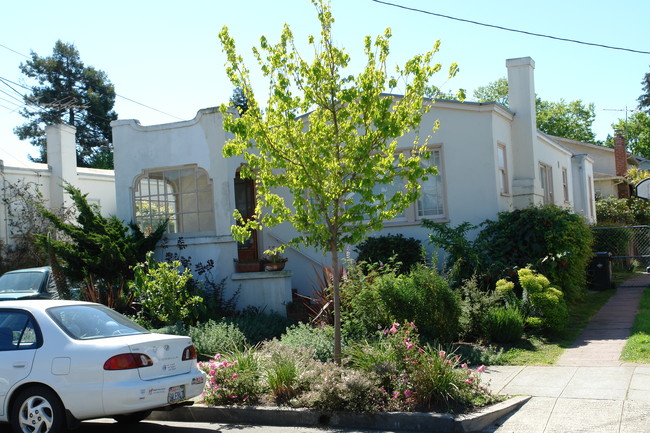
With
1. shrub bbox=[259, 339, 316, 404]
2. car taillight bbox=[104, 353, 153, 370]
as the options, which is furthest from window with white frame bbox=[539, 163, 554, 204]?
car taillight bbox=[104, 353, 153, 370]

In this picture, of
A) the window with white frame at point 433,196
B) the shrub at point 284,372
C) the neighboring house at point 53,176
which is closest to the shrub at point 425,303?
the shrub at point 284,372

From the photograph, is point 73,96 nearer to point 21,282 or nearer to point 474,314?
point 21,282

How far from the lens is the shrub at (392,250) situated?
1412 centimetres

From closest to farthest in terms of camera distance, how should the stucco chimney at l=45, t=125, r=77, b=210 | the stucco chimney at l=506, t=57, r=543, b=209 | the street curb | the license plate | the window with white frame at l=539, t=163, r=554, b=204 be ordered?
1. the street curb
2. the license plate
3. the stucco chimney at l=506, t=57, r=543, b=209
4. the window with white frame at l=539, t=163, r=554, b=204
5. the stucco chimney at l=45, t=125, r=77, b=210

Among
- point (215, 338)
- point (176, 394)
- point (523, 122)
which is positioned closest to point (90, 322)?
point (176, 394)

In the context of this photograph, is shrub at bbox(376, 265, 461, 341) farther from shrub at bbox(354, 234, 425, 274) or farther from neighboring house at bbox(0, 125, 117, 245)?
neighboring house at bbox(0, 125, 117, 245)

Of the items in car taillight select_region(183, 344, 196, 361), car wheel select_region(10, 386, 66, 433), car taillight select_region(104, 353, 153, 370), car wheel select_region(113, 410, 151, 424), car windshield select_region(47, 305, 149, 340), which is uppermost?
car windshield select_region(47, 305, 149, 340)

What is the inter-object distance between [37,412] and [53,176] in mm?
16627

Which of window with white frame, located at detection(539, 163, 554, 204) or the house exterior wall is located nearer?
the house exterior wall

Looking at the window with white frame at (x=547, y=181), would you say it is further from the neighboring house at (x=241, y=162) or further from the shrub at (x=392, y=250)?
the shrub at (x=392, y=250)

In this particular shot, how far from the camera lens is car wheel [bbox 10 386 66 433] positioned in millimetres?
6863

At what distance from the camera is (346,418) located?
24.7ft

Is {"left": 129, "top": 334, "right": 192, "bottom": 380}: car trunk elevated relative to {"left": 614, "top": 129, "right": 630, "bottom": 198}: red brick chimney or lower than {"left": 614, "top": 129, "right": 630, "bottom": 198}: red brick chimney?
lower

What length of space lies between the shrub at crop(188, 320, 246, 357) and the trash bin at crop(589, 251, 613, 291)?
31.8 ft
